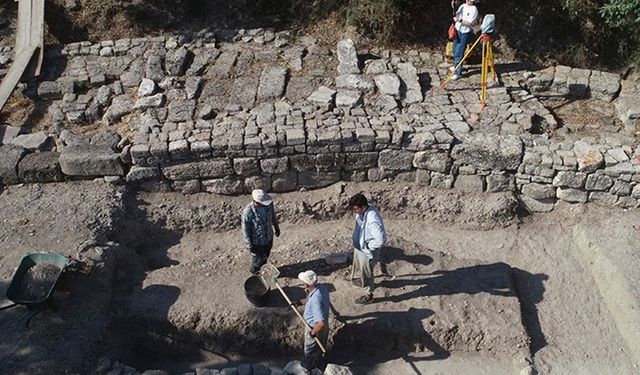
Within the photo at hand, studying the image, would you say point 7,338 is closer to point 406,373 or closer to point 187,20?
point 406,373

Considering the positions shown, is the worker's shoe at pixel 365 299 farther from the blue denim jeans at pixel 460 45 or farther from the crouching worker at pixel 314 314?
the blue denim jeans at pixel 460 45

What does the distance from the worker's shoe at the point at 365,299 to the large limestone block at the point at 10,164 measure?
5576 mm

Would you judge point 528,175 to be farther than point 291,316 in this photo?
Yes

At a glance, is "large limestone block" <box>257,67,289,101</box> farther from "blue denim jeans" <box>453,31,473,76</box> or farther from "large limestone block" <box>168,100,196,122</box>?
"blue denim jeans" <box>453,31,473,76</box>

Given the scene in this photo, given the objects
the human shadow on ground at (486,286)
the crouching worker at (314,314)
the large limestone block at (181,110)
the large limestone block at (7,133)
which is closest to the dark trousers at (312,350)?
the crouching worker at (314,314)

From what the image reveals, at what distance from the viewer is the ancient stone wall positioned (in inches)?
339

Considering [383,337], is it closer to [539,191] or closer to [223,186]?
[223,186]

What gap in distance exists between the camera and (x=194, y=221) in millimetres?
8773

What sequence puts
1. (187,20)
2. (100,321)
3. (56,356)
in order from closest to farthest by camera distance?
1. (56,356)
2. (100,321)
3. (187,20)

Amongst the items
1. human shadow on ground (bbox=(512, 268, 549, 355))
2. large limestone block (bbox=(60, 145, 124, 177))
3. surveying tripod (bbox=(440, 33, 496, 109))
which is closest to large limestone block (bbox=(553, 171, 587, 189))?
human shadow on ground (bbox=(512, 268, 549, 355))

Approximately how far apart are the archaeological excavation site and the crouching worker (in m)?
0.19

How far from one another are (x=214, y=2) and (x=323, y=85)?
3.91 m

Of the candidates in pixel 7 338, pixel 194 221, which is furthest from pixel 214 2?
pixel 7 338

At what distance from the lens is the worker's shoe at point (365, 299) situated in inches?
294
